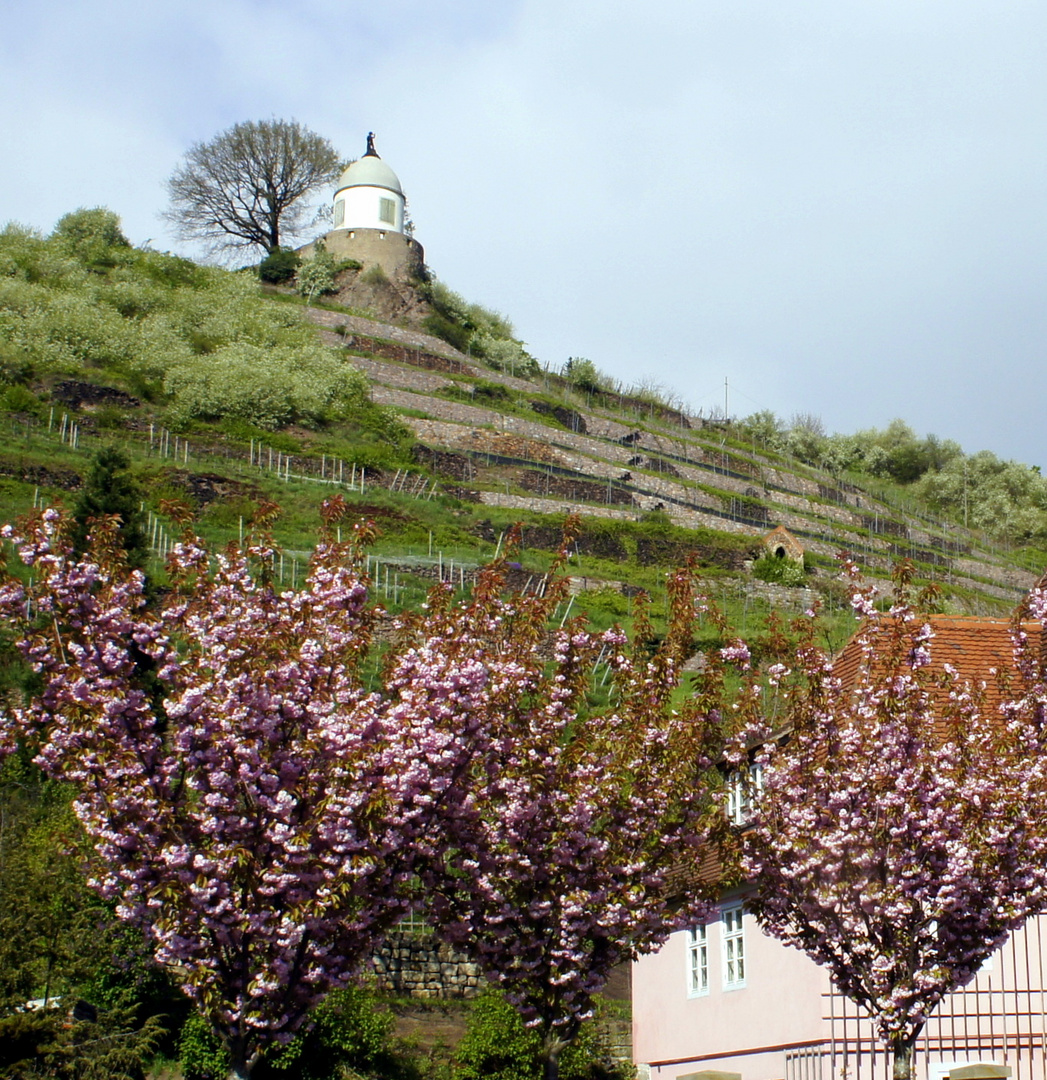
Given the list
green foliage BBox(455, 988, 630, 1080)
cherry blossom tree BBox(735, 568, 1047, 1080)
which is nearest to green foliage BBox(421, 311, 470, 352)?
green foliage BBox(455, 988, 630, 1080)

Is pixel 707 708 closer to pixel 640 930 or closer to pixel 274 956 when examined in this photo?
pixel 640 930

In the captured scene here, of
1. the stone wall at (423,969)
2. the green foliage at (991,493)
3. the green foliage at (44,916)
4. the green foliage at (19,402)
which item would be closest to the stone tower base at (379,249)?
→ the green foliage at (19,402)

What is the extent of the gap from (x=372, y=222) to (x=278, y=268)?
20.5 feet

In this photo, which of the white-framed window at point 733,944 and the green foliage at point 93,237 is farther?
the green foliage at point 93,237

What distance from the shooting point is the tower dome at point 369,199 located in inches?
3236

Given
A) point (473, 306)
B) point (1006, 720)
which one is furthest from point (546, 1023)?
point (473, 306)

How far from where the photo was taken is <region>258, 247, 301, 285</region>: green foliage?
79.3 metres

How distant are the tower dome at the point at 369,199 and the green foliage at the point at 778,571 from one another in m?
37.5

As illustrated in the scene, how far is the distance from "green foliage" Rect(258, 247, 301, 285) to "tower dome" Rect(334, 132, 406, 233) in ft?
13.8

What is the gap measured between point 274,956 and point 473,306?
7744cm

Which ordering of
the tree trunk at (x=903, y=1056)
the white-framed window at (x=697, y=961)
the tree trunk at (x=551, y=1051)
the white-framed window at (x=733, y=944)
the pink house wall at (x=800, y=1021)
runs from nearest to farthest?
the tree trunk at (x=903, y=1056), the tree trunk at (x=551, y=1051), the pink house wall at (x=800, y=1021), the white-framed window at (x=733, y=944), the white-framed window at (x=697, y=961)

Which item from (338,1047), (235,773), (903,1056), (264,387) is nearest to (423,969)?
(338,1047)

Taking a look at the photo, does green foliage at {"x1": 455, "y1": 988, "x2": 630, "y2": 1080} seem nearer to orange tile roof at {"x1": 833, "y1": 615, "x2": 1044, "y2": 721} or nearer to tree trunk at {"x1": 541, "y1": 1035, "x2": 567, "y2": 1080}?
tree trunk at {"x1": 541, "y1": 1035, "x2": 567, "y2": 1080}

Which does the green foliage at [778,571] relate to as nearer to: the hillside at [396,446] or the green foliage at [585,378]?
the hillside at [396,446]
